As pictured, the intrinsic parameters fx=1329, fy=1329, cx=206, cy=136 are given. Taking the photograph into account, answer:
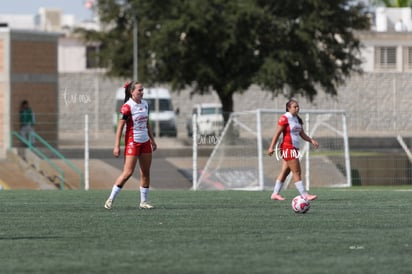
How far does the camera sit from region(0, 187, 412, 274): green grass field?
465 inches

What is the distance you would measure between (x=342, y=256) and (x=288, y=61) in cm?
4017

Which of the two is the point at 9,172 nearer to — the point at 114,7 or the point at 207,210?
the point at 114,7

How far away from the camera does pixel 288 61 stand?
52.4 meters

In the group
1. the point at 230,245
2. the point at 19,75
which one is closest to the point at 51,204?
the point at 230,245

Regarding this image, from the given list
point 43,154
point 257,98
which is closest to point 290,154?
point 43,154

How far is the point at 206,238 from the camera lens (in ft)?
47.1

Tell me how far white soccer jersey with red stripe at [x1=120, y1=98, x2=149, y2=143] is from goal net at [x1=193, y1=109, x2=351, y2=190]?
13.3 m

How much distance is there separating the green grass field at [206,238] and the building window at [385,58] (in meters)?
47.1

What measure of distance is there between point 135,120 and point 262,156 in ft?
46.4

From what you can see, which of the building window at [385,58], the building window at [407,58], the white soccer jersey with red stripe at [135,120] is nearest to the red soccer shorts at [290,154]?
the white soccer jersey with red stripe at [135,120]

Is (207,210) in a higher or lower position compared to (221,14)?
lower

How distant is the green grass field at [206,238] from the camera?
465 inches

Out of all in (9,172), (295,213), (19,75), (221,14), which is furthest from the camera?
(221,14)

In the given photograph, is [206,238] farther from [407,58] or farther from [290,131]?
[407,58]
